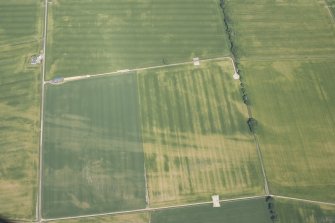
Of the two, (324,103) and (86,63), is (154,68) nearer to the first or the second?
(86,63)

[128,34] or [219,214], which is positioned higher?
[128,34]

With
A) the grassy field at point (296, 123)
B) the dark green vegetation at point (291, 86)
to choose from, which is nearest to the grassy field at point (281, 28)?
the dark green vegetation at point (291, 86)

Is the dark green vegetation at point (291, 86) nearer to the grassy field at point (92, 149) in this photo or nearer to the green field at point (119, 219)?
the green field at point (119, 219)

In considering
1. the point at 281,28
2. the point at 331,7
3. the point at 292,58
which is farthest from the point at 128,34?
the point at 331,7

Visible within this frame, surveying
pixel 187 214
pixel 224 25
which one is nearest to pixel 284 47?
pixel 224 25

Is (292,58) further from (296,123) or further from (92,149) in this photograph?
(92,149)

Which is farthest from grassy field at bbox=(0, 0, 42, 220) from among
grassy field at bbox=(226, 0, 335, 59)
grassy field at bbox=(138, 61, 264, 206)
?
grassy field at bbox=(226, 0, 335, 59)

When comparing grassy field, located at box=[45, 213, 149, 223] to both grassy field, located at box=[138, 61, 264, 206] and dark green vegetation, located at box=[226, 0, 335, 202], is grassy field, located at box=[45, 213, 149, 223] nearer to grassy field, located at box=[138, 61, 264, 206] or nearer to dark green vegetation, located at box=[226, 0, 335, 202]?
grassy field, located at box=[138, 61, 264, 206]
